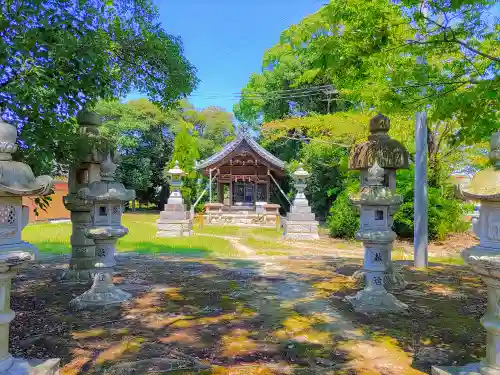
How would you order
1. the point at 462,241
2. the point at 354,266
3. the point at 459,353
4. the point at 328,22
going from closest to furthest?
the point at 459,353, the point at 328,22, the point at 354,266, the point at 462,241

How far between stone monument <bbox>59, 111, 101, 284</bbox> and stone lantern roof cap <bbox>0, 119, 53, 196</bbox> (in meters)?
4.61

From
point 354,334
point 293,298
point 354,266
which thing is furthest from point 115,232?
point 354,266

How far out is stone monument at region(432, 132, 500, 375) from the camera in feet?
9.96

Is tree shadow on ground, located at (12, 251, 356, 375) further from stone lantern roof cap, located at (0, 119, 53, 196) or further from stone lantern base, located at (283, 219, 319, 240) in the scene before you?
stone lantern base, located at (283, 219, 319, 240)

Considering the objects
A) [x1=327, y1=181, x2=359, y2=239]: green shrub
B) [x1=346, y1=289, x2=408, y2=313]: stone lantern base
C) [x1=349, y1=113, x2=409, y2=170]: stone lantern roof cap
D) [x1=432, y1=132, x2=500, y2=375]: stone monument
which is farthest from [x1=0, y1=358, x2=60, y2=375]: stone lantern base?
[x1=327, y1=181, x2=359, y2=239]: green shrub

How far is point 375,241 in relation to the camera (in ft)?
20.5

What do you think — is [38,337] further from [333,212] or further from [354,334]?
[333,212]

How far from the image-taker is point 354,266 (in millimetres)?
9672

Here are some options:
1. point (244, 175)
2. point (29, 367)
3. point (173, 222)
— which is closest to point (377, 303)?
point (29, 367)

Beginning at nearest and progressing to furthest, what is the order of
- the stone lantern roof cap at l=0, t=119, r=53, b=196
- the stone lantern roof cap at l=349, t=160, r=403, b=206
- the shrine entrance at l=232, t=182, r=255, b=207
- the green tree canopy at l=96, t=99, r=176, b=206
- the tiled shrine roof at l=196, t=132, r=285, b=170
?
the stone lantern roof cap at l=0, t=119, r=53, b=196 → the stone lantern roof cap at l=349, t=160, r=403, b=206 → the tiled shrine roof at l=196, t=132, r=285, b=170 → the shrine entrance at l=232, t=182, r=255, b=207 → the green tree canopy at l=96, t=99, r=176, b=206

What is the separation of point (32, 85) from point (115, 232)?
291 centimetres

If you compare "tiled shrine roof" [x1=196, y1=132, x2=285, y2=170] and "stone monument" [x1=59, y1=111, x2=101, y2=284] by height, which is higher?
"tiled shrine roof" [x1=196, y1=132, x2=285, y2=170]

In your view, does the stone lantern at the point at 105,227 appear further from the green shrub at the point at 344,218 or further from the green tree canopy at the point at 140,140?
the green tree canopy at the point at 140,140

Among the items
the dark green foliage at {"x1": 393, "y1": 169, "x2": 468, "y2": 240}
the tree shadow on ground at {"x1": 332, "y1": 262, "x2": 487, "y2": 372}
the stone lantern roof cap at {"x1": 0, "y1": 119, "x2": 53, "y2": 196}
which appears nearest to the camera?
the stone lantern roof cap at {"x1": 0, "y1": 119, "x2": 53, "y2": 196}
